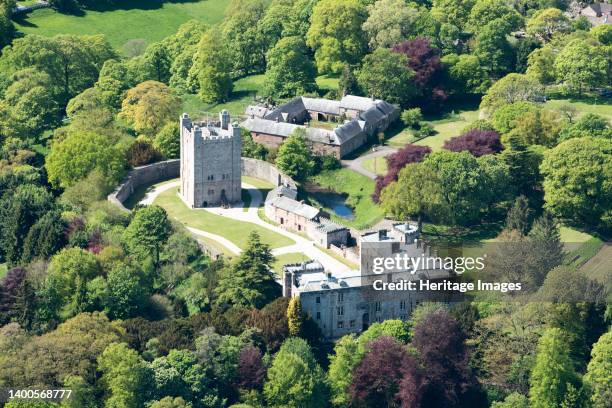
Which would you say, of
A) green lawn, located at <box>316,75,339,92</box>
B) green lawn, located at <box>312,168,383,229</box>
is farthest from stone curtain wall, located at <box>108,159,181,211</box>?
green lawn, located at <box>316,75,339,92</box>

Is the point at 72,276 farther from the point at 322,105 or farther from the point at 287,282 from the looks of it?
the point at 322,105

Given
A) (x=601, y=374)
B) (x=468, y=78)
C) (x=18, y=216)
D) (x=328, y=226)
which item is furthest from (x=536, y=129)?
(x=18, y=216)

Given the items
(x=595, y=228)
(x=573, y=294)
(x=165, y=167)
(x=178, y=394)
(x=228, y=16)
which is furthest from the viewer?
(x=228, y=16)

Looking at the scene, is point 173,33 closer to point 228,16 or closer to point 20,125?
point 228,16

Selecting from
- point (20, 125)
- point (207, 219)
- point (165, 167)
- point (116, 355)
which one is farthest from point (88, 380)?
point (20, 125)

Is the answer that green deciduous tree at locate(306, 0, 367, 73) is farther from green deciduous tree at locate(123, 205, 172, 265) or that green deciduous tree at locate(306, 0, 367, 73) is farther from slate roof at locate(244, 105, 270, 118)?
green deciduous tree at locate(123, 205, 172, 265)

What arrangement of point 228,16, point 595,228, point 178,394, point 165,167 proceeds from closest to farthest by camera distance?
1. point 178,394
2. point 595,228
3. point 165,167
4. point 228,16

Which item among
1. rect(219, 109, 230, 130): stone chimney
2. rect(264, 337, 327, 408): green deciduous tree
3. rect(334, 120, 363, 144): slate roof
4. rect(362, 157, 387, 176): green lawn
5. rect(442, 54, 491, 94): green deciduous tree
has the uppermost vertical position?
rect(219, 109, 230, 130): stone chimney
